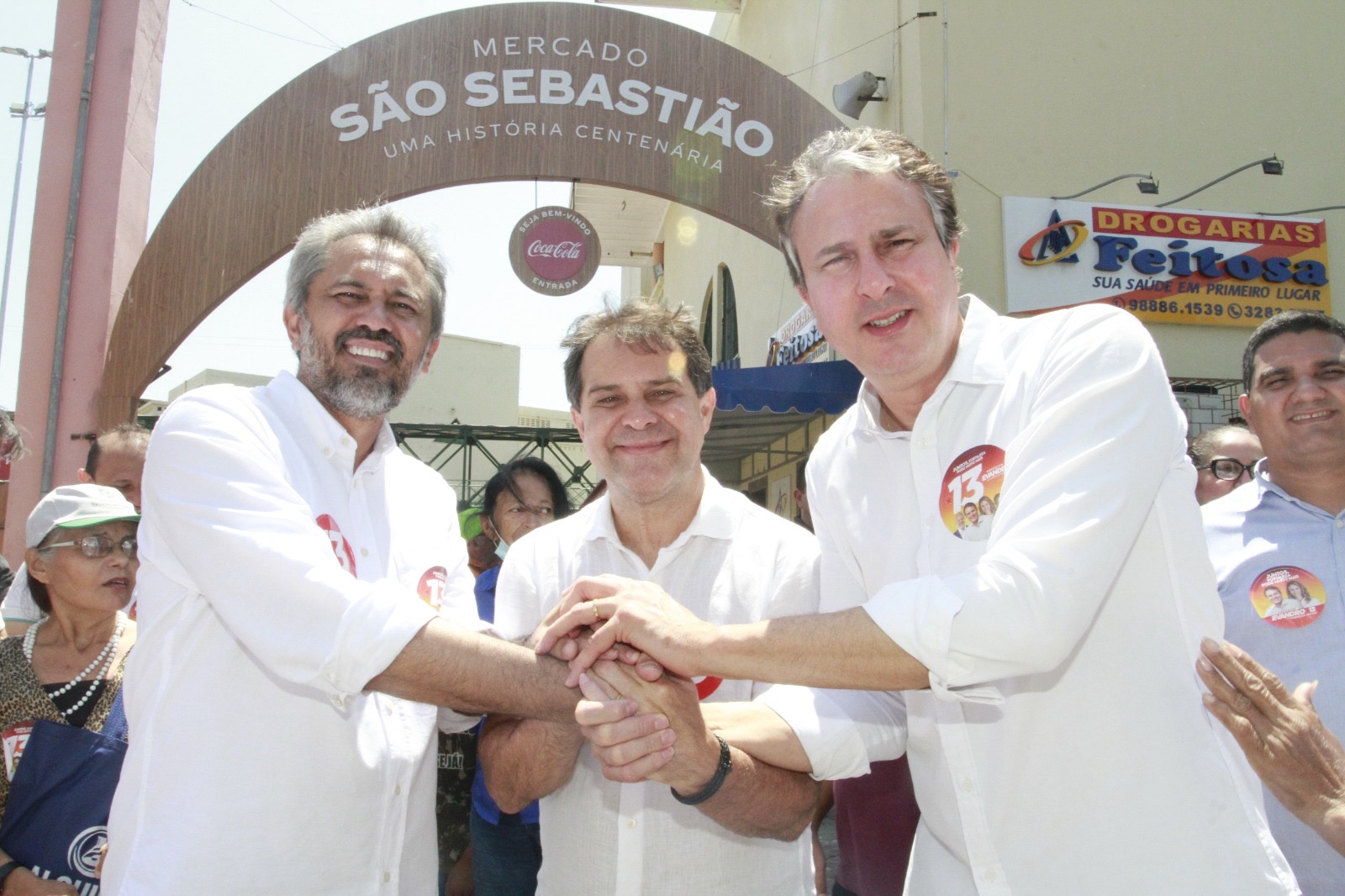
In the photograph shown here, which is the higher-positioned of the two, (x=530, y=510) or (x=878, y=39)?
(x=878, y=39)

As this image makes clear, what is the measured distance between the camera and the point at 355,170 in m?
5.86

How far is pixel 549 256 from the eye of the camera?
6.78 meters

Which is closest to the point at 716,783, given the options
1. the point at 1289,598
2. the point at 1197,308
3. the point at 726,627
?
the point at 726,627

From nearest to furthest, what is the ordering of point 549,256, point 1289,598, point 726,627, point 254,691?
point 726,627 → point 254,691 → point 1289,598 → point 549,256

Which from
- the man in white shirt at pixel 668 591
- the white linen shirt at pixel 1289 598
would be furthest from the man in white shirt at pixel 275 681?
the white linen shirt at pixel 1289 598

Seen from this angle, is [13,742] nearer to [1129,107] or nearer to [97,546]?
[97,546]

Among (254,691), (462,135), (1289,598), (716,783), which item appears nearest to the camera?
(254,691)

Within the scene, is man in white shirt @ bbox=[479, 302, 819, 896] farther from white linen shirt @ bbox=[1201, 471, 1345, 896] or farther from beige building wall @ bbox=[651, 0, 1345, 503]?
beige building wall @ bbox=[651, 0, 1345, 503]

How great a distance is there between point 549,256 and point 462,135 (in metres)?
1.15

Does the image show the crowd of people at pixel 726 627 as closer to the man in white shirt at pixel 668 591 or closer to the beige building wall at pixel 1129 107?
the man in white shirt at pixel 668 591

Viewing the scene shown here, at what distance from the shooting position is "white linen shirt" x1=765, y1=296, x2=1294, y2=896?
148 centimetres

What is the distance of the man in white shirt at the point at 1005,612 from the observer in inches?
58.6

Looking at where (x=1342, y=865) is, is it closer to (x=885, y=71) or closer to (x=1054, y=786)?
(x=1054, y=786)

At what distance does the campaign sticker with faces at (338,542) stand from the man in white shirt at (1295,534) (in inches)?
92.9
